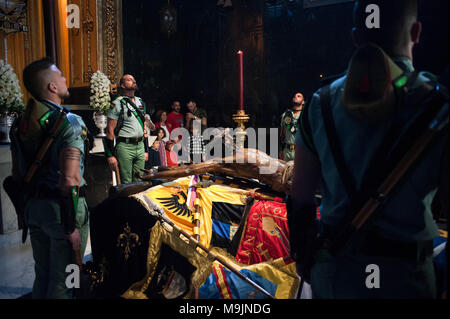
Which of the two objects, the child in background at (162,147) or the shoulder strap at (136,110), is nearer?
the shoulder strap at (136,110)

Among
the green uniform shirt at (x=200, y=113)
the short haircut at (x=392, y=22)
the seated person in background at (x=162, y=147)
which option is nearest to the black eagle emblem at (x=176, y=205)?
the short haircut at (x=392, y=22)

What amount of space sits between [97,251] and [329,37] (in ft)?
19.4

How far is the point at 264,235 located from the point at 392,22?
152 centimetres

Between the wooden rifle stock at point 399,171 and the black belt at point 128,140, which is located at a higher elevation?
the wooden rifle stock at point 399,171

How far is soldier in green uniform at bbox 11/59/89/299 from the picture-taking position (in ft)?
5.85

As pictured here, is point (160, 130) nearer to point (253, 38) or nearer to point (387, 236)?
point (253, 38)

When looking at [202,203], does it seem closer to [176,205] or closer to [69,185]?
[176,205]

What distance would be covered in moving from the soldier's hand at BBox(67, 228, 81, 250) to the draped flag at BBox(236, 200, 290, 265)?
3.38 ft

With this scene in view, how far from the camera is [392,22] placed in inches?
38.2

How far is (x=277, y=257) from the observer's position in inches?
81.8

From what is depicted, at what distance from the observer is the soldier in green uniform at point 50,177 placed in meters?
1.78

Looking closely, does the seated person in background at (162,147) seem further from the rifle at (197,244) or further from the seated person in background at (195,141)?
the rifle at (197,244)

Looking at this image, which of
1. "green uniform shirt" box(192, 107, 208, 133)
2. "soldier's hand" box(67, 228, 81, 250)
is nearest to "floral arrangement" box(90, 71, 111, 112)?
"soldier's hand" box(67, 228, 81, 250)

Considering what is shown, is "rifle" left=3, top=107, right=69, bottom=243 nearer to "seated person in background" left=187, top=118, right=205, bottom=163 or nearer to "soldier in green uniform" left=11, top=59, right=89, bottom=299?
"soldier in green uniform" left=11, top=59, right=89, bottom=299
